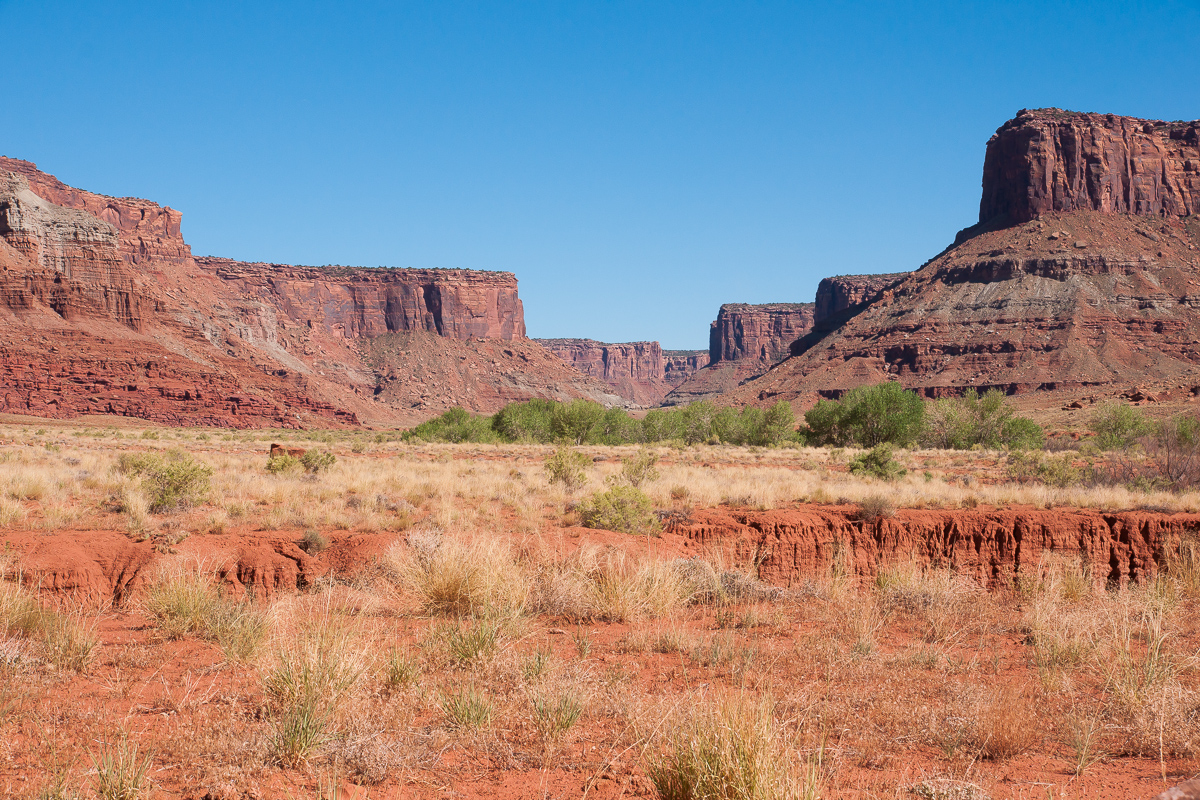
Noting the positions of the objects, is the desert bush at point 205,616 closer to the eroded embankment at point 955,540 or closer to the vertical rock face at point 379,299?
the eroded embankment at point 955,540

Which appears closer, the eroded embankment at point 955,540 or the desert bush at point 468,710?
the desert bush at point 468,710

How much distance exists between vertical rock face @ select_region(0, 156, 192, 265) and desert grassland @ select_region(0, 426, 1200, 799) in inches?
4986

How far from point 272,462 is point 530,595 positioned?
13.8 metres

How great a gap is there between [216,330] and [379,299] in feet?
141

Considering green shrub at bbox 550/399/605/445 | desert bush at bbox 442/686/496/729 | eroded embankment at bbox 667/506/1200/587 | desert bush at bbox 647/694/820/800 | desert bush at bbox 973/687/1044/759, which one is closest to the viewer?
desert bush at bbox 647/694/820/800

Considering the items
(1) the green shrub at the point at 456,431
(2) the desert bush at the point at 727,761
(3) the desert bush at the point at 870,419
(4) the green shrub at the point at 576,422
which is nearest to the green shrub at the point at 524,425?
(4) the green shrub at the point at 576,422

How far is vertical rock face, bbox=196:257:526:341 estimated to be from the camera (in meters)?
140

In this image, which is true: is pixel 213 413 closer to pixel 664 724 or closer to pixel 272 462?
pixel 272 462

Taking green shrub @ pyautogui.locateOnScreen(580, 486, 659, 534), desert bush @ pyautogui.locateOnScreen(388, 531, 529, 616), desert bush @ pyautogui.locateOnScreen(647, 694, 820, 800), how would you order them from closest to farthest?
desert bush @ pyautogui.locateOnScreen(647, 694, 820, 800), desert bush @ pyautogui.locateOnScreen(388, 531, 529, 616), green shrub @ pyautogui.locateOnScreen(580, 486, 659, 534)

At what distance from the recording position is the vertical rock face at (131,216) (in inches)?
4550

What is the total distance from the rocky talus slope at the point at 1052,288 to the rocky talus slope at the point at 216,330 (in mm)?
54853

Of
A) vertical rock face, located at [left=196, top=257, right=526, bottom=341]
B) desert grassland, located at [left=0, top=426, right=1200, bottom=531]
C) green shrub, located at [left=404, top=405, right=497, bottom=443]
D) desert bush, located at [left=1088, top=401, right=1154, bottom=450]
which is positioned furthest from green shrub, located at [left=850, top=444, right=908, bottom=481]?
vertical rock face, located at [left=196, top=257, right=526, bottom=341]

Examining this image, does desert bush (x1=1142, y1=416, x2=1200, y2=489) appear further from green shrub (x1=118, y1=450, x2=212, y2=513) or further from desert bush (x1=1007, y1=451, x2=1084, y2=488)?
green shrub (x1=118, y1=450, x2=212, y2=513)

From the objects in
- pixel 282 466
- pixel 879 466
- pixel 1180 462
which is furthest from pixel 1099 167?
pixel 282 466
